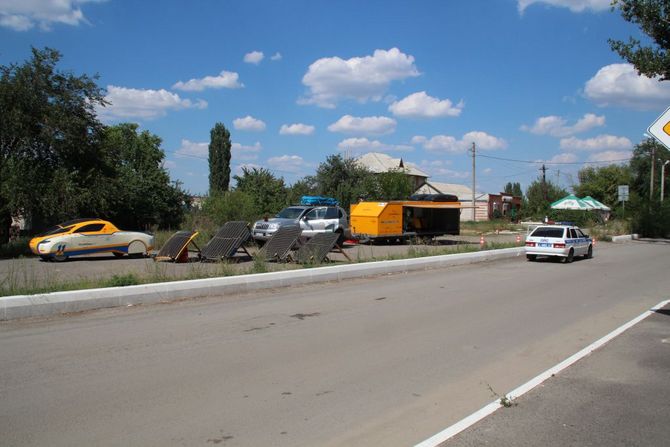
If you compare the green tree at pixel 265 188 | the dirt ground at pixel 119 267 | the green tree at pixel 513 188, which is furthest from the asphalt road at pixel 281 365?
the green tree at pixel 513 188

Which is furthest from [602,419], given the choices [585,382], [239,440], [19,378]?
[19,378]

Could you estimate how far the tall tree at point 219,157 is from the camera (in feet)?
198

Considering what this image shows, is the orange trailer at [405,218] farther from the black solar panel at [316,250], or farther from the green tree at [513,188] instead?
the green tree at [513,188]

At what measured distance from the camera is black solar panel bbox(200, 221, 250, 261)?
16.5m

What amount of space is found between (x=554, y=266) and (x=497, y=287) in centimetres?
755

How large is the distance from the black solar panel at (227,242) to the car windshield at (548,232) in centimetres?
1225

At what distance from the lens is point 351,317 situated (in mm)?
9148

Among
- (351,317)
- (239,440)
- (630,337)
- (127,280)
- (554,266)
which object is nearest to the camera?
(239,440)

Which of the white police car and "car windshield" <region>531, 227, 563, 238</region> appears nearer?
the white police car

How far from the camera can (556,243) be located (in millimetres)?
21172

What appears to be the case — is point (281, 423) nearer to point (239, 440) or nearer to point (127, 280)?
point (239, 440)

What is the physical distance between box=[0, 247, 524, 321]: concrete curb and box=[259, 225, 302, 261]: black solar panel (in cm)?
283

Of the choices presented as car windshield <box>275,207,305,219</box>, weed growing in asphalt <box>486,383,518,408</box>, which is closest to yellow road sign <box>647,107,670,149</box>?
weed growing in asphalt <box>486,383,518,408</box>

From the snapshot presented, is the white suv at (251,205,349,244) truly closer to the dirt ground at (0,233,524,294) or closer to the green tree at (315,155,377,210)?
the dirt ground at (0,233,524,294)
